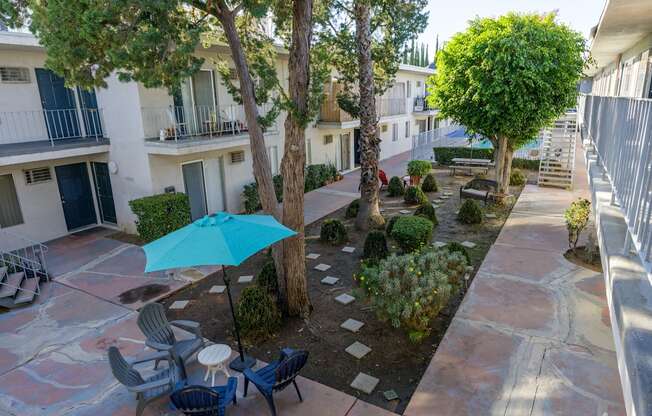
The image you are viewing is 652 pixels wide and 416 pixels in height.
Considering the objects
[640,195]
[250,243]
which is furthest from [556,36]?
[250,243]

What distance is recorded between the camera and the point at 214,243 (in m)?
5.34

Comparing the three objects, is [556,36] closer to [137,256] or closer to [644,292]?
[644,292]

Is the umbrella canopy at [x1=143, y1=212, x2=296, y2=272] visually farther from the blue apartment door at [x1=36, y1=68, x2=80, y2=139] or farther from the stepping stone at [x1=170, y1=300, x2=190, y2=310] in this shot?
the blue apartment door at [x1=36, y1=68, x2=80, y2=139]

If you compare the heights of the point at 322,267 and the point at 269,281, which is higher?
the point at 269,281

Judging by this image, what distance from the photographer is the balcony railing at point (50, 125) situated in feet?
36.7

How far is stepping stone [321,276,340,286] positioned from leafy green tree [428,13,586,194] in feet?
23.2

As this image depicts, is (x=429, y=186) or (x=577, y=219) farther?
(x=429, y=186)

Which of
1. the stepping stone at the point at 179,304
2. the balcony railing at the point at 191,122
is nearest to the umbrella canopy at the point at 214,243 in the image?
the stepping stone at the point at 179,304

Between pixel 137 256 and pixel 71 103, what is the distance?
5.59 meters

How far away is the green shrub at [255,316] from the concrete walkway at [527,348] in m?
2.77

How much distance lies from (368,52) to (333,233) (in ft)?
17.7

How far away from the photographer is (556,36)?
11430mm

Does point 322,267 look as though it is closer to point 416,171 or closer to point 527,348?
point 527,348

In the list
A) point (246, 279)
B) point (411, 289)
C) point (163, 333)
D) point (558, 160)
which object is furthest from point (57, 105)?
point (558, 160)
